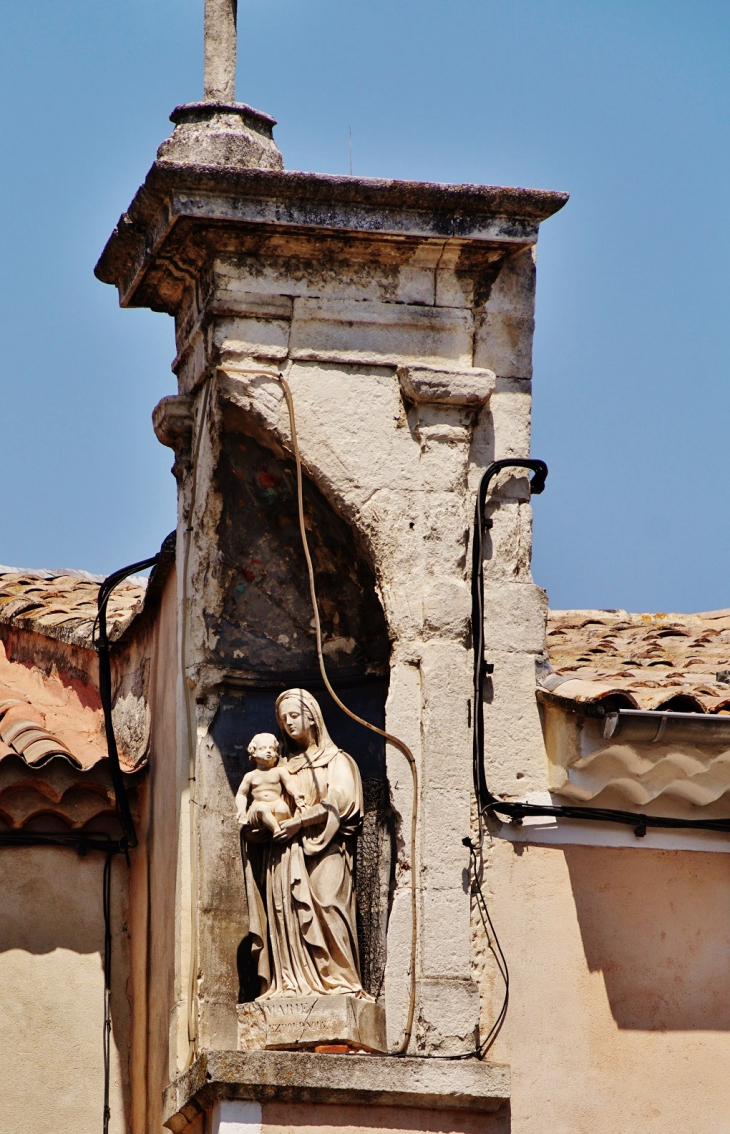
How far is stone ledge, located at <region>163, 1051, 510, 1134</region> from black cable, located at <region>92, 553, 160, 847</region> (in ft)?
4.88

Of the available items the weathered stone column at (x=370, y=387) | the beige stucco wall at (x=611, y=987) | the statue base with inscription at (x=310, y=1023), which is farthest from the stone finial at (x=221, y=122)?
the statue base with inscription at (x=310, y=1023)

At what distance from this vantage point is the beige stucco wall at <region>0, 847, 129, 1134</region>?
7.64 m

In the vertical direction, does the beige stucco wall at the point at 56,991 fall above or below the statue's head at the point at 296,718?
below

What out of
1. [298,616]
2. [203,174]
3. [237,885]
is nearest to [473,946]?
[237,885]

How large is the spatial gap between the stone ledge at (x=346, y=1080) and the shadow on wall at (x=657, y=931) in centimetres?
57

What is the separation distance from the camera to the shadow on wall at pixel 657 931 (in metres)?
7.00

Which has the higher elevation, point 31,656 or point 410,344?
point 410,344

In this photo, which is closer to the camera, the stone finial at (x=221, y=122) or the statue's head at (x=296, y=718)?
the statue's head at (x=296, y=718)

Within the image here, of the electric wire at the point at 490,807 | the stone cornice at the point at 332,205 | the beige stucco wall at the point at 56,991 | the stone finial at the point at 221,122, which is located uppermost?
the stone finial at the point at 221,122

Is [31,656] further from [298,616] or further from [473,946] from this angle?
[473,946]

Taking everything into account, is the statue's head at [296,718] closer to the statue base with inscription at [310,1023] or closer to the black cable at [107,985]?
the statue base with inscription at [310,1023]

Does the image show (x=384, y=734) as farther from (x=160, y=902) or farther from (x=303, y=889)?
(x=160, y=902)

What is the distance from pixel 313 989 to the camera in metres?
6.86

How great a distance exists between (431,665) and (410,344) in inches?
43.0
